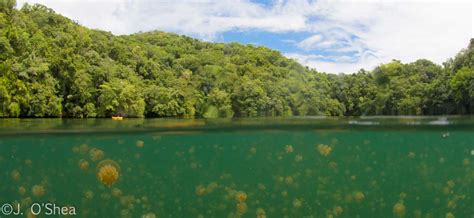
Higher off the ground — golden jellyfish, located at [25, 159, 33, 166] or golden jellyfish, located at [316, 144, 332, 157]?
golden jellyfish, located at [316, 144, 332, 157]

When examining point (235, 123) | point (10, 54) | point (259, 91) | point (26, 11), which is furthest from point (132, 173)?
point (26, 11)

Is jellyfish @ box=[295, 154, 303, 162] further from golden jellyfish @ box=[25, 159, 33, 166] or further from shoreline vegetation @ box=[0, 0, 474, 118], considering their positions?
golden jellyfish @ box=[25, 159, 33, 166]

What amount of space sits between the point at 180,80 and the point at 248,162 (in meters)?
10.7

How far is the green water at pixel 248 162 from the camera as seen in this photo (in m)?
20.0

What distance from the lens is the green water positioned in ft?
65.5

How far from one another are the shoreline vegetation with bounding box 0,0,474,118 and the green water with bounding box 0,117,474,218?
3.28m

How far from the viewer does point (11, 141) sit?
23531mm

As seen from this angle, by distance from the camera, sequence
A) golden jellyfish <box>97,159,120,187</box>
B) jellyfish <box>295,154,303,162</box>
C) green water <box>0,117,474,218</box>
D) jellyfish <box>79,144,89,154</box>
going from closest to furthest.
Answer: golden jellyfish <box>97,159,120,187</box>, green water <box>0,117,474,218</box>, jellyfish <box>79,144,89,154</box>, jellyfish <box>295,154,303,162</box>

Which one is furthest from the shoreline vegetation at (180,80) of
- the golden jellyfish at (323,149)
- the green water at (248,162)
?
the golden jellyfish at (323,149)

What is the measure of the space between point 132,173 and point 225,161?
7.37m

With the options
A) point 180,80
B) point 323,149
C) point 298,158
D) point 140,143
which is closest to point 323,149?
point 323,149

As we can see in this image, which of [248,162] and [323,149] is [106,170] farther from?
[248,162]

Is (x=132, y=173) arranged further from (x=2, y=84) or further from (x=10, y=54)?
(x=10, y=54)

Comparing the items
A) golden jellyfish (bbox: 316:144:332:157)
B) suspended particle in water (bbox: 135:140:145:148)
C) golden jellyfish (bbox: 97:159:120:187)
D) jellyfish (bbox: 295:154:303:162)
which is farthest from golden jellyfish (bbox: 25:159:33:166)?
golden jellyfish (bbox: 316:144:332:157)
